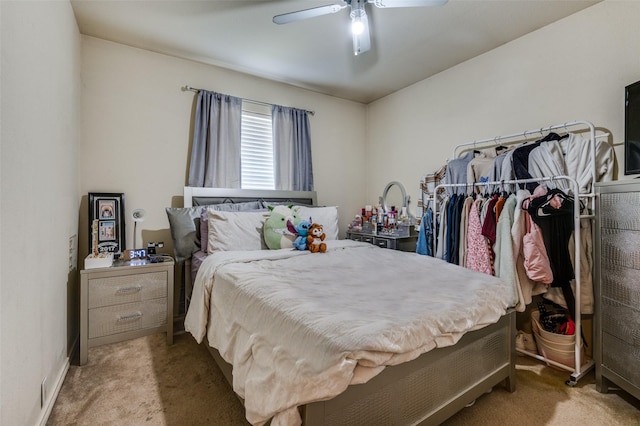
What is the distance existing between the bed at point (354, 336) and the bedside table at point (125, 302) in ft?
1.86

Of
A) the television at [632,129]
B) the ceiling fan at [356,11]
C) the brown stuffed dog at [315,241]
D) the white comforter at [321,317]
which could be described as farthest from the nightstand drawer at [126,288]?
the television at [632,129]

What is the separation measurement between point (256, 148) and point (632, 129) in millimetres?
3138

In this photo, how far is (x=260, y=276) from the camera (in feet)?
5.62

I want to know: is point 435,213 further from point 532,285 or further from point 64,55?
point 64,55

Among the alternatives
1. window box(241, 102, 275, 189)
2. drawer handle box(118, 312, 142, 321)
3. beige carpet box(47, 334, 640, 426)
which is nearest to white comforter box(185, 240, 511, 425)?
beige carpet box(47, 334, 640, 426)

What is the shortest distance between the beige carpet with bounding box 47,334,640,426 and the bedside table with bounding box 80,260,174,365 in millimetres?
179

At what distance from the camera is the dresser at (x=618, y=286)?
164cm

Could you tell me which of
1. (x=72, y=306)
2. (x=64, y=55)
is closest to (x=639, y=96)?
(x=64, y=55)

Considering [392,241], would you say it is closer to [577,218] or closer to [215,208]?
[577,218]

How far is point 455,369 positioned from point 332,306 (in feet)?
2.31

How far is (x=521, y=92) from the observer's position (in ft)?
8.75

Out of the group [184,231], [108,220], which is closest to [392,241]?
[184,231]

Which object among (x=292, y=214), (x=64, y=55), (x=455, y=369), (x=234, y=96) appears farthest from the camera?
(x=234, y=96)

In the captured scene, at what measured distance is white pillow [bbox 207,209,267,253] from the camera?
8.22 ft
